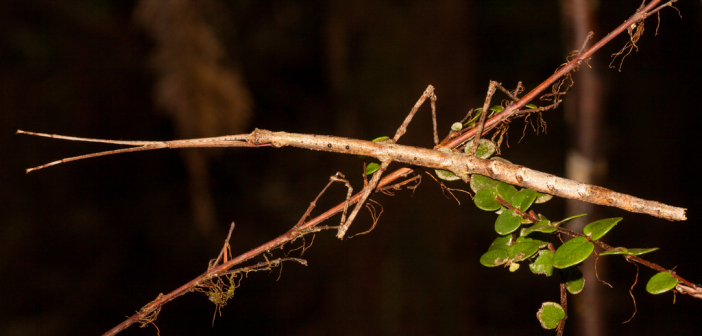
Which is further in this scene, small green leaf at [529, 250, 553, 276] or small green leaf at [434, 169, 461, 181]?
small green leaf at [434, 169, 461, 181]

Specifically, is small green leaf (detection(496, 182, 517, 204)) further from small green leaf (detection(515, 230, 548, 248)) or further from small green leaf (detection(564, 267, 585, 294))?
small green leaf (detection(564, 267, 585, 294))

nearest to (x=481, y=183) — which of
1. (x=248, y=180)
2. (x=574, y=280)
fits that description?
(x=574, y=280)

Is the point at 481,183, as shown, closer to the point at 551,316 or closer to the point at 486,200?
the point at 486,200

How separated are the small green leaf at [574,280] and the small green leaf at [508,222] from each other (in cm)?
20

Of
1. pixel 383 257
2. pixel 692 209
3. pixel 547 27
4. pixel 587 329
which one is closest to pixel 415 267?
pixel 383 257

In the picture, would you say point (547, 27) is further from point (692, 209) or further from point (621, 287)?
point (621, 287)

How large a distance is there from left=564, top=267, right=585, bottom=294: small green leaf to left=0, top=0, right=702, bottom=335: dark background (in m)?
1.72

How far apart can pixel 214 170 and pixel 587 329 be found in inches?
137

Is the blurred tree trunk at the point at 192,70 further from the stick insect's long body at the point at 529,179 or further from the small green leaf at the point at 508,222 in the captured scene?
the small green leaf at the point at 508,222

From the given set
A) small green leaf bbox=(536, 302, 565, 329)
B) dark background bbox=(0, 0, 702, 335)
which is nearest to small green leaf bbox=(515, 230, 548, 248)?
small green leaf bbox=(536, 302, 565, 329)

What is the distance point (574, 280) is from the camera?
36.0 inches

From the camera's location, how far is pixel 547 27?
21.1ft

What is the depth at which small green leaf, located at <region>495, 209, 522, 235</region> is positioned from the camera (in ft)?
2.81

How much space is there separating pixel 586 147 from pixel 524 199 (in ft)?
5.44
